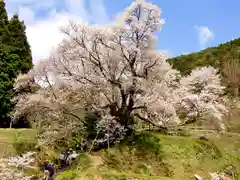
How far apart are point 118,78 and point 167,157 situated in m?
3.68

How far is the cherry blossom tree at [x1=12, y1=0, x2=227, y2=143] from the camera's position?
14023 mm

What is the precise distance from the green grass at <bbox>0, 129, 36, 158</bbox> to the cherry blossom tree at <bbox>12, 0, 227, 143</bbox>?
52.7 inches

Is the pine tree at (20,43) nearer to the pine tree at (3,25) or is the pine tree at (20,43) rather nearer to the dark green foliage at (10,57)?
the dark green foliage at (10,57)

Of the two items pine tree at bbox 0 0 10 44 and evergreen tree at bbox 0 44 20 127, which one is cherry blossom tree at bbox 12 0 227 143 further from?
pine tree at bbox 0 0 10 44

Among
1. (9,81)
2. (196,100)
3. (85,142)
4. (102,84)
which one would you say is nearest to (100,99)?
(102,84)

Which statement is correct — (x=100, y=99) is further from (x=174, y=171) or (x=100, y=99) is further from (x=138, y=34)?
(x=174, y=171)

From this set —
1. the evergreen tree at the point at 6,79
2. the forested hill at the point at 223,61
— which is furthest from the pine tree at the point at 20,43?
the forested hill at the point at 223,61

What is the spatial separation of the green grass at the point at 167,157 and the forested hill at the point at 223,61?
9.01 m

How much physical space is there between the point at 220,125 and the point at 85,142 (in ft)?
19.2

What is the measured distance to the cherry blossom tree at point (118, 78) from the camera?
14023 millimetres

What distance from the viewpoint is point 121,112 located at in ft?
48.8

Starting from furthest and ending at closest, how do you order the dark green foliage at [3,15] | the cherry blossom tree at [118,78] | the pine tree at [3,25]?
the dark green foliage at [3,15]
the pine tree at [3,25]
the cherry blossom tree at [118,78]

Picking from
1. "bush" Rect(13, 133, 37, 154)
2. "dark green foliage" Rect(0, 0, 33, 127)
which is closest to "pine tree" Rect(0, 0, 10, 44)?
"dark green foliage" Rect(0, 0, 33, 127)

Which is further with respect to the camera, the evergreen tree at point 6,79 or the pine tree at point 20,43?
the pine tree at point 20,43
